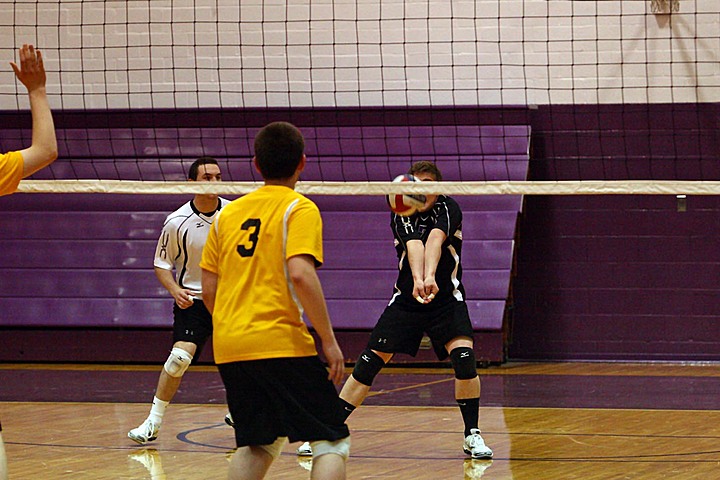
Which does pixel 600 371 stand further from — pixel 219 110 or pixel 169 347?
pixel 219 110

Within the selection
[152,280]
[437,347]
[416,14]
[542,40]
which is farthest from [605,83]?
[437,347]

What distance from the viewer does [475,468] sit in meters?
6.42

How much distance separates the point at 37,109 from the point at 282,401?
134 centimetres

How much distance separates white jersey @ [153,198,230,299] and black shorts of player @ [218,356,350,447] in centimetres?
344

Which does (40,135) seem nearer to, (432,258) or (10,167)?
(10,167)

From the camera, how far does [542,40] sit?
501 inches

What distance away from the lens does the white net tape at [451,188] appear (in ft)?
22.9

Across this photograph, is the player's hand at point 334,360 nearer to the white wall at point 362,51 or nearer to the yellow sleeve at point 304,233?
the yellow sleeve at point 304,233

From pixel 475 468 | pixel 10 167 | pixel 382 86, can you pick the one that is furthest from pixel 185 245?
pixel 382 86

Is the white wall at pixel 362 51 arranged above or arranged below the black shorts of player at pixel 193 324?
above

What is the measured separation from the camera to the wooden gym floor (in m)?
6.43

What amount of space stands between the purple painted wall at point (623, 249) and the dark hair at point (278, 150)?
332 inches

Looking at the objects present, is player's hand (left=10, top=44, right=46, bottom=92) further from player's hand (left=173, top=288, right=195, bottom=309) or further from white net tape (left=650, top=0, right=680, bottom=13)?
white net tape (left=650, top=0, right=680, bottom=13)

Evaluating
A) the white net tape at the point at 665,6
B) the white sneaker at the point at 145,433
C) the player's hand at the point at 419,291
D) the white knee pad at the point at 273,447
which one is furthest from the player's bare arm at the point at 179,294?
the white net tape at the point at 665,6
